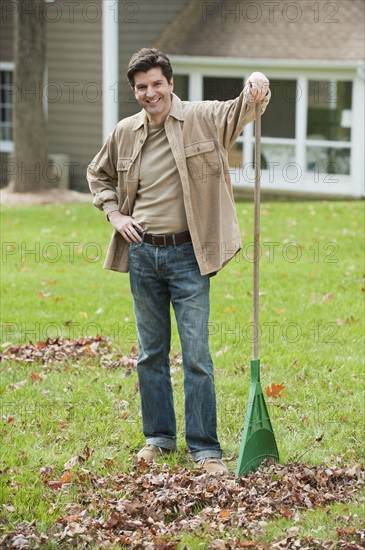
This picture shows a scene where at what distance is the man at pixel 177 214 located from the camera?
5289mm

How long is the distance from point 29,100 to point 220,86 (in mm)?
4090

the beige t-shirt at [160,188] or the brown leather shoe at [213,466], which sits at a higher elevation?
the beige t-shirt at [160,188]

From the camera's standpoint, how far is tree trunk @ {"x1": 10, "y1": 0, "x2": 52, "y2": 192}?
57.3 ft

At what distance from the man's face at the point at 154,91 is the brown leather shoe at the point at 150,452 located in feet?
6.30

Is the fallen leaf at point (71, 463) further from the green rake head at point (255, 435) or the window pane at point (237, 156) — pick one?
the window pane at point (237, 156)

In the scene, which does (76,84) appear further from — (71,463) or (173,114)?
(71,463)

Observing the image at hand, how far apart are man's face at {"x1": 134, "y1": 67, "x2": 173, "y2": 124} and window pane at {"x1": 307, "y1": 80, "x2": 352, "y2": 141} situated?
548 inches

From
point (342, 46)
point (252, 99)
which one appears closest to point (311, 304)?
point (252, 99)

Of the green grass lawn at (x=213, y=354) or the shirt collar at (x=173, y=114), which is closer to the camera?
the shirt collar at (x=173, y=114)

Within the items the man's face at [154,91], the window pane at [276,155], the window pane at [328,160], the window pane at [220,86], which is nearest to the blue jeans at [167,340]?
the man's face at [154,91]

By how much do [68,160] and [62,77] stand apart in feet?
5.51

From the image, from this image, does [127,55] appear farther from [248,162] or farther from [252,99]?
[252,99]

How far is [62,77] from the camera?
20.0m

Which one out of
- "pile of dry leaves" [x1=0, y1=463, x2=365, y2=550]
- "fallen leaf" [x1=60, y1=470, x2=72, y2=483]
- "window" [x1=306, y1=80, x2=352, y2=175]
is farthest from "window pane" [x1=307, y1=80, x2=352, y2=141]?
"fallen leaf" [x1=60, y1=470, x2=72, y2=483]
